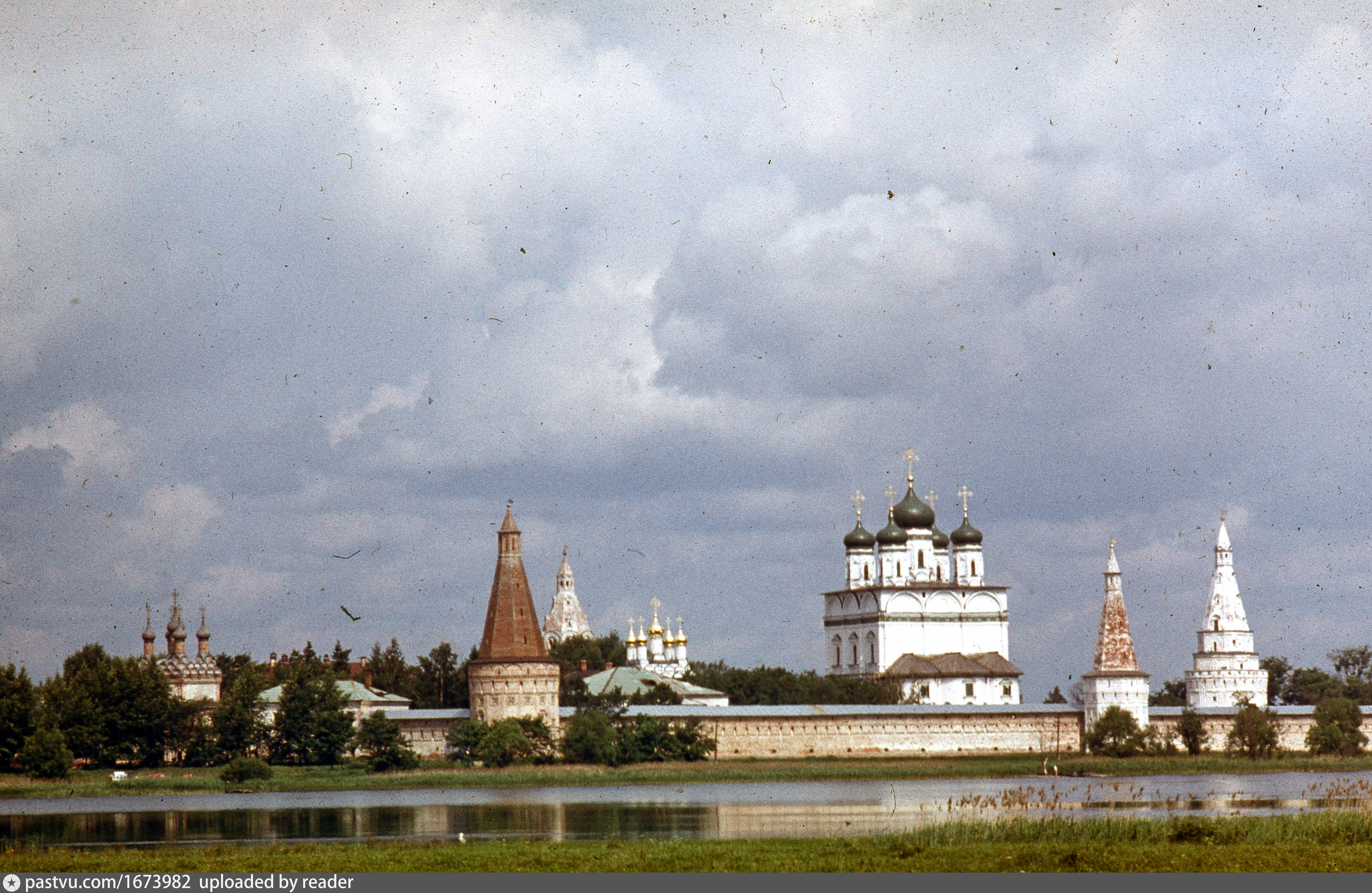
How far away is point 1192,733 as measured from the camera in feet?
201

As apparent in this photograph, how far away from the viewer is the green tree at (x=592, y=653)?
246 ft

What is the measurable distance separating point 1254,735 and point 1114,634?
9286mm

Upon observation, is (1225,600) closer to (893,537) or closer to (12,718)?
(893,537)

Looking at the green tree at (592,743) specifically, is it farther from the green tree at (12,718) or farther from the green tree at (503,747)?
the green tree at (12,718)

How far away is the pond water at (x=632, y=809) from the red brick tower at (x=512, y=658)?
362 inches

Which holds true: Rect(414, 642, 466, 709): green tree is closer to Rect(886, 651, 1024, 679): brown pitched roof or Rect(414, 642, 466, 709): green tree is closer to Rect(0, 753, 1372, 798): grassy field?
Rect(0, 753, 1372, 798): grassy field

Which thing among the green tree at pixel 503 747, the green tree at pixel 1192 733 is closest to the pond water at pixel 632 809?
the green tree at pixel 503 747

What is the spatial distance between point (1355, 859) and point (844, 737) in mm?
41527

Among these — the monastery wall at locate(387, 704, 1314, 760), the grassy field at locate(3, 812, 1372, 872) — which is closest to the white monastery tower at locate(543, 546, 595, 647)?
the monastery wall at locate(387, 704, 1314, 760)

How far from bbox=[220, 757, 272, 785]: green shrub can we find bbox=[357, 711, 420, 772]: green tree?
4.05 meters

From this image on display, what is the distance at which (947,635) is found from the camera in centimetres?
7875

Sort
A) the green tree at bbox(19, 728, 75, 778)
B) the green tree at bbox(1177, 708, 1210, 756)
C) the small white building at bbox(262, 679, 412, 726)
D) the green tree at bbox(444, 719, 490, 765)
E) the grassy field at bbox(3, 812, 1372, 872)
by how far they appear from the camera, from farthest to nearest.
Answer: the green tree at bbox(1177, 708, 1210, 756) → the small white building at bbox(262, 679, 412, 726) → the green tree at bbox(444, 719, 490, 765) → the green tree at bbox(19, 728, 75, 778) → the grassy field at bbox(3, 812, 1372, 872)

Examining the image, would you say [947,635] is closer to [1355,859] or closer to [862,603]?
[862,603]

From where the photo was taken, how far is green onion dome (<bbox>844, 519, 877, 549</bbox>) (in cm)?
8200
